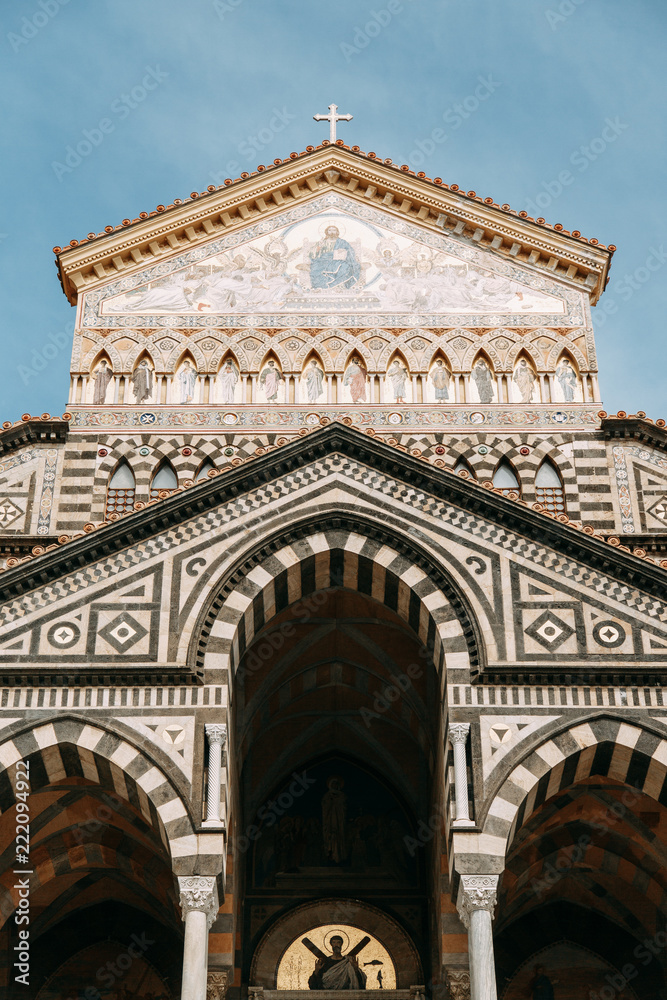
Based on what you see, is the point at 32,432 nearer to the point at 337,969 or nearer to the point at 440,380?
the point at 440,380

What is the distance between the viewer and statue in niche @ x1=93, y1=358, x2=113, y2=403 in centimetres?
2470

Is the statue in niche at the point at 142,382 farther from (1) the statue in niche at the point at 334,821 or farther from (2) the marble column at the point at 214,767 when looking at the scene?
(2) the marble column at the point at 214,767

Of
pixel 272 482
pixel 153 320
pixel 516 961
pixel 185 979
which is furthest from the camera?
pixel 153 320

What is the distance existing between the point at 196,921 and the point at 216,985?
2.56 m

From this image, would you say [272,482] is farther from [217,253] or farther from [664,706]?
[217,253]

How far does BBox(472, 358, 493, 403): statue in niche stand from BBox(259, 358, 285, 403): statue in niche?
3.42 m

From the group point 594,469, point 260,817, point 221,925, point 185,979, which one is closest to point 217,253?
point 594,469

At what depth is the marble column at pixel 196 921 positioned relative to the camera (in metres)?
15.8

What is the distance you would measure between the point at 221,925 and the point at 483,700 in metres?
4.61

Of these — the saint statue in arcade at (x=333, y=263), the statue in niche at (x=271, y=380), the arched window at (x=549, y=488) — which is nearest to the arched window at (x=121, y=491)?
the statue in niche at (x=271, y=380)

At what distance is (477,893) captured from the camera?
16.2m

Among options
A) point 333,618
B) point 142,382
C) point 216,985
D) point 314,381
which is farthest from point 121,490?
point 216,985

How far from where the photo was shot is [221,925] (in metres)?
18.4

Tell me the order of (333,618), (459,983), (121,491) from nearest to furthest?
(459,983) < (333,618) < (121,491)
